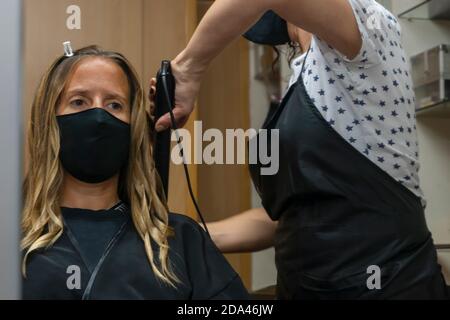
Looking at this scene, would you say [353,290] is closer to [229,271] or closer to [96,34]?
[229,271]

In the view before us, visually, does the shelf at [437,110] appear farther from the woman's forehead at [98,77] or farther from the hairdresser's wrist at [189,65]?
the woman's forehead at [98,77]

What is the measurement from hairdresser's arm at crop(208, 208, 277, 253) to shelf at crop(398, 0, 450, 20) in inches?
23.7

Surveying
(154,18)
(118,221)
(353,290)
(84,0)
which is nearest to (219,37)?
(154,18)

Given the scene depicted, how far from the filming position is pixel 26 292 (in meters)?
1.01

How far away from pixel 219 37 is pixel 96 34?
0.26 metres

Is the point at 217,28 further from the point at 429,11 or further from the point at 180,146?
the point at 429,11

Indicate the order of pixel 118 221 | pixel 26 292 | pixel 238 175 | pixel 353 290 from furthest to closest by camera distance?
pixel 238 175 < pixel 118 221 < pixel 353 290 < pixel 26 292

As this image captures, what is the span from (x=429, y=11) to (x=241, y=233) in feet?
2.33

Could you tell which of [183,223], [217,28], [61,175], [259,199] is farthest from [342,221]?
[61,175]

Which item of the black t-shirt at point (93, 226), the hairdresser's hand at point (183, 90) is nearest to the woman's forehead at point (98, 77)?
the hairdresser's hand at point (183, 90)

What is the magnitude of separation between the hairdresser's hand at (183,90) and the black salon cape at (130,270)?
21cm

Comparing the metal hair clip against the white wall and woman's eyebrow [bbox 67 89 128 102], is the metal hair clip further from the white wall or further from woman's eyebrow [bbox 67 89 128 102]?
the white wall

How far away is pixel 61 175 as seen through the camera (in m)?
1.17

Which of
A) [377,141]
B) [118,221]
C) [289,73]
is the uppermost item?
[289,73]
